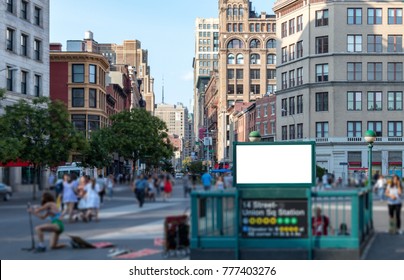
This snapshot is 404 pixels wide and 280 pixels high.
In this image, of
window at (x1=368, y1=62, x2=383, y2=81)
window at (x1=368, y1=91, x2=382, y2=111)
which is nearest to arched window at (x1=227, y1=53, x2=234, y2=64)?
window at (x1=368, y1=91, x2=382, y2=111)

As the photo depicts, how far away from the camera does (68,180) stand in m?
11.0

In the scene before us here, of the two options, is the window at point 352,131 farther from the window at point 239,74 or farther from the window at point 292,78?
the window at point 239,74

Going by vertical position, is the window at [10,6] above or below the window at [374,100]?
above

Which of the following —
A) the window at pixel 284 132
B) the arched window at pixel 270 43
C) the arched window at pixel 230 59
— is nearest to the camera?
the window at pixel 284 132

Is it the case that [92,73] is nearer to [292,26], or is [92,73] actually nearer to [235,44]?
[292,26]

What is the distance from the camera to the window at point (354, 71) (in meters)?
→ 13.8

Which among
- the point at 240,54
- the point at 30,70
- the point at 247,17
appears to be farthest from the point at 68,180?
the point at 240,54

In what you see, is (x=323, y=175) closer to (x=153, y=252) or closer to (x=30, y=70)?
(x=153, y=252)

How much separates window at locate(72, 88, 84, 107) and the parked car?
2.31 m

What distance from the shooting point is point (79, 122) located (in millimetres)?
13500

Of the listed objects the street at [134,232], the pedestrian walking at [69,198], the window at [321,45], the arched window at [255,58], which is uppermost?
the arched window at [255,58]

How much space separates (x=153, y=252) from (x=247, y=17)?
12180cm

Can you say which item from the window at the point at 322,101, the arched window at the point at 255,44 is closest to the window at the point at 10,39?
the window at the point at 322,101

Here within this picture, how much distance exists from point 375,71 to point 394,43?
4.81 feet
